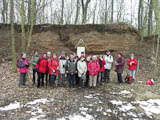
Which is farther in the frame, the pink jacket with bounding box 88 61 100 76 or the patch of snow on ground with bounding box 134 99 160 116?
the pink jacket with bounding box 88 61 100 76

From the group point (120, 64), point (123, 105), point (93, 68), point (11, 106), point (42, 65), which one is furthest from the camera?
point (120, 64)


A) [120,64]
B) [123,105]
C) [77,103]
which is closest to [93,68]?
[120,64]

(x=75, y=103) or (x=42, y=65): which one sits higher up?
(x=42, y=65)

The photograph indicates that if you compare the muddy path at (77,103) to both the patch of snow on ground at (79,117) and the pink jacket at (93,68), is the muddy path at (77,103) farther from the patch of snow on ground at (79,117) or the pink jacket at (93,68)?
the pink jacket at (93,68)

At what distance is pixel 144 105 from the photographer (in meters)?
5.08

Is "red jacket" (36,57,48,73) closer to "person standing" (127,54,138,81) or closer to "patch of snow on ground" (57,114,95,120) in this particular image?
"patch of snow on ground" (57,114,95,120)

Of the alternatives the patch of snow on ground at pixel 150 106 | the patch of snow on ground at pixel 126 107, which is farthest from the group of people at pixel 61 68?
the patch of snow on ground at pixel 150 106

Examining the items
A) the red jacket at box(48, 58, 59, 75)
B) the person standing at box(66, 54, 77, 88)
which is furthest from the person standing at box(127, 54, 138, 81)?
the red jacket at box(48, 58, 59, 75)

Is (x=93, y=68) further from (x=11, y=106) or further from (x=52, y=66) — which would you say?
(x=11, y=106)

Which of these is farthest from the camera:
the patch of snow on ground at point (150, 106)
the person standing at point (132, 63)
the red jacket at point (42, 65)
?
the person standing at point (132, 63)

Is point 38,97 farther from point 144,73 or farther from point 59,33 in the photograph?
point 59,33

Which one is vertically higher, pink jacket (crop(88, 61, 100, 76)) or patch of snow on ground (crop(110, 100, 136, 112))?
pink jacket (crop(88, 61, 100, 76))

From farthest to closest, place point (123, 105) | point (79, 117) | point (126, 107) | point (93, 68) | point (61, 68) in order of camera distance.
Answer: point (61, 68), point (93, 68), point (123, 105), point (126, 107), point (79, 117)

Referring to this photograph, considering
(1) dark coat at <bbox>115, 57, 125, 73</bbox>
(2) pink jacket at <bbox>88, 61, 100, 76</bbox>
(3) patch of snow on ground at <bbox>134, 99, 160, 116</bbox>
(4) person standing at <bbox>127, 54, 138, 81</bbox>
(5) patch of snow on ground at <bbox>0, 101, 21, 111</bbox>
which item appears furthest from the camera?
(4) person standing at <bbox>127, 54, 138, 81</bbox>
